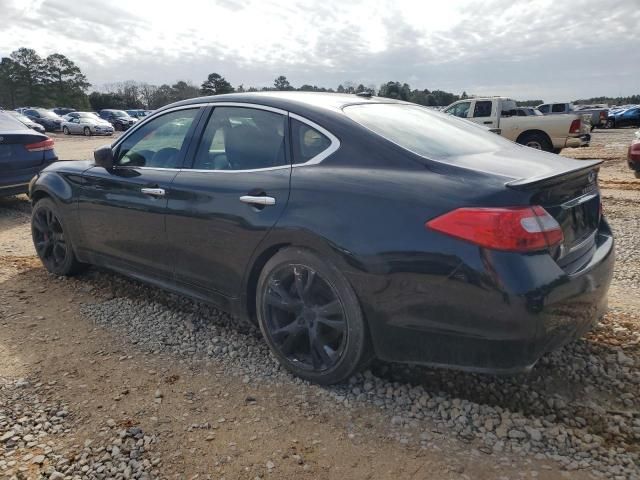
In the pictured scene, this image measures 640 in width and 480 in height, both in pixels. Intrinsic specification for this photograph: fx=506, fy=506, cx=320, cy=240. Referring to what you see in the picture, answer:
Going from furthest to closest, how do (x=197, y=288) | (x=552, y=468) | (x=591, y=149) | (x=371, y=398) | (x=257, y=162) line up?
(x=591, y=149) < (x=197, y=288) < (x=257, y=162) < (x=371, y=398) < (x=552, y=468)

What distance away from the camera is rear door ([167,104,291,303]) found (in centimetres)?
292

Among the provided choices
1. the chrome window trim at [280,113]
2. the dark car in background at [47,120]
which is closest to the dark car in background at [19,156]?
the chrome window trim at [280,113]

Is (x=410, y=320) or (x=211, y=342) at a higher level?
(x=410, y=320)

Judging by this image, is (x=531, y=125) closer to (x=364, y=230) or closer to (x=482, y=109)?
(x=482, y=109)

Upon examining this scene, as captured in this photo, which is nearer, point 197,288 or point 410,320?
point 410,320

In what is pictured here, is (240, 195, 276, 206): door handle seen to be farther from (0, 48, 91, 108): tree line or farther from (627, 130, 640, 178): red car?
(0, 48, 91, 108): tree line

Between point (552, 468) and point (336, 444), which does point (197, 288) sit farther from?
point (552, 468)

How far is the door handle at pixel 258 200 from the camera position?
285 cm

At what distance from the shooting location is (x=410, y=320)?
2.42 m

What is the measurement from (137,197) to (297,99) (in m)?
1.42

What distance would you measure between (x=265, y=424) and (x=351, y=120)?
66.4 inches

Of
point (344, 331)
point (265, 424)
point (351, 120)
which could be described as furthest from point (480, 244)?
point (265, 424)

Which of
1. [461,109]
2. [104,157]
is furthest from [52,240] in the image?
[461,109]

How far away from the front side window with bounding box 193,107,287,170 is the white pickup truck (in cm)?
1167
